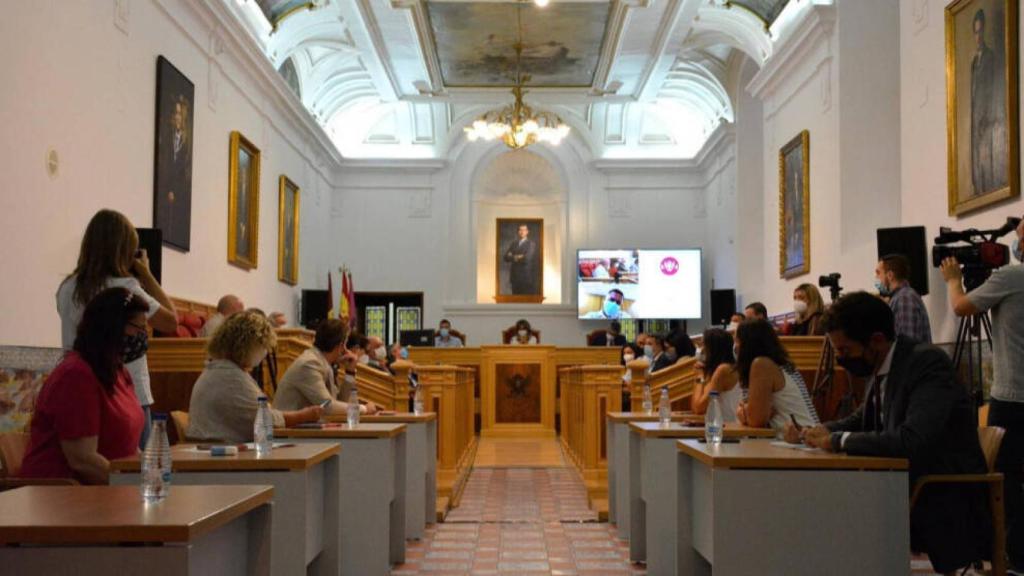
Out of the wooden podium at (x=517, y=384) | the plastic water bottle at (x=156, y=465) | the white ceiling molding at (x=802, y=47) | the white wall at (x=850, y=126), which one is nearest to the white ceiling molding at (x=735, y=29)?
the white ceiling molding at (x=802, y=47)

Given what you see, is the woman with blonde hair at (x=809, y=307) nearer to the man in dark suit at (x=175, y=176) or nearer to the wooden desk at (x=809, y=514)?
the wooden desk at (x=809, y=514)

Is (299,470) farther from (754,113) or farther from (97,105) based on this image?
(754,113)

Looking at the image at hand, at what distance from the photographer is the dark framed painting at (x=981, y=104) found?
6438mm

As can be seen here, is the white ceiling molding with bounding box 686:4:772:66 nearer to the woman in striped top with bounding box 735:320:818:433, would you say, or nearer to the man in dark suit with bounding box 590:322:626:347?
the man in dark suit with bounding box 590:322:626:347

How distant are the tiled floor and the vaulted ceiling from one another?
6622mm

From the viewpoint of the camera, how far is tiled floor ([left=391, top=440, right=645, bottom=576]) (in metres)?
5.82

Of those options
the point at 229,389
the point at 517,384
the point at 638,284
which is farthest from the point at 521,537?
the point at 638,284

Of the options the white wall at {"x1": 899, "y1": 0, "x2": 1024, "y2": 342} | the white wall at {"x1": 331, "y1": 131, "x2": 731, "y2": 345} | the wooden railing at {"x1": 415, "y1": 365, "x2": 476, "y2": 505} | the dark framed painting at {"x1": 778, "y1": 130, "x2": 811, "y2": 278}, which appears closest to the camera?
the white wall at {"x1": 899, "y1": 0, "x2": 1024, "y2": 342}

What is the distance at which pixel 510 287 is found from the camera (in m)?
20.5

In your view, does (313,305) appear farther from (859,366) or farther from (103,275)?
(859,366)

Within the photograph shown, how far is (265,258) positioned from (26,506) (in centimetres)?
1201

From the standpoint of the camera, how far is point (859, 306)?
3656mm

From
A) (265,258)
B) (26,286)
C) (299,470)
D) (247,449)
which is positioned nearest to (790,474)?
(299,470)

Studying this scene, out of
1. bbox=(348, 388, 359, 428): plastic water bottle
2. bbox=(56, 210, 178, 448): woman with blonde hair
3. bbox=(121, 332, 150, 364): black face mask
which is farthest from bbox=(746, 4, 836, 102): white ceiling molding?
bbox=(121, 332, 150, 364): black face mask
